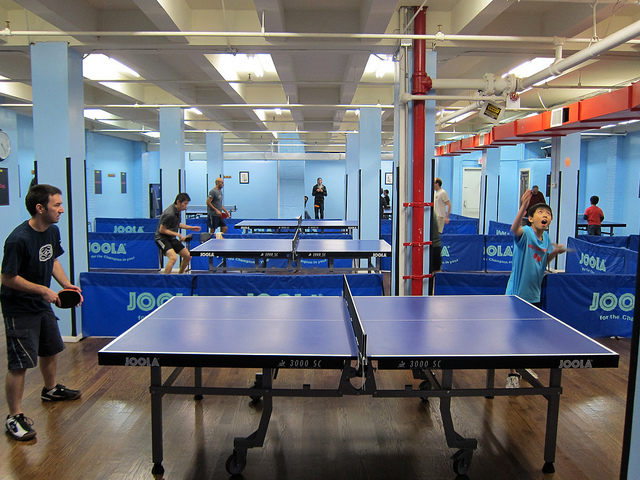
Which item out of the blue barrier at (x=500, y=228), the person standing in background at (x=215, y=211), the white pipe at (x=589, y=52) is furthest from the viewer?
the blue barrier at (x=500, y=228)

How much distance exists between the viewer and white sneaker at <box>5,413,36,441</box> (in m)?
3.74

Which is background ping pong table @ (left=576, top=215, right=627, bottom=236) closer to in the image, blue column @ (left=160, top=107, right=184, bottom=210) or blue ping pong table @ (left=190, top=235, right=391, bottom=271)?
blue ping pong table @ (left=190, top=235, right=391, bottom=271)

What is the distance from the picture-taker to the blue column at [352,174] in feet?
45.2

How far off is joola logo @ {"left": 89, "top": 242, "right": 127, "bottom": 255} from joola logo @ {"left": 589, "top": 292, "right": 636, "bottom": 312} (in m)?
8.43

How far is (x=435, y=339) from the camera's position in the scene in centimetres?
320

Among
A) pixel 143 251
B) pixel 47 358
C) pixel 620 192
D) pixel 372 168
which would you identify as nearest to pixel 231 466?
pixel 47 358

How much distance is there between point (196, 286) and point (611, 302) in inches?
202

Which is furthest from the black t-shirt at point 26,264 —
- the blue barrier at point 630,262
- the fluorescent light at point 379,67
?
the blue barrier at point 630,262

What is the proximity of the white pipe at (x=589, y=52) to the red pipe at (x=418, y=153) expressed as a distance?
4.30 feet

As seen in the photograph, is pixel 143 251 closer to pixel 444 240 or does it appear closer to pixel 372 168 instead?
pixel 372 168

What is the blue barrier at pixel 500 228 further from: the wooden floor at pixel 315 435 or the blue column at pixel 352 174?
the wooden floor at pixel 315 435

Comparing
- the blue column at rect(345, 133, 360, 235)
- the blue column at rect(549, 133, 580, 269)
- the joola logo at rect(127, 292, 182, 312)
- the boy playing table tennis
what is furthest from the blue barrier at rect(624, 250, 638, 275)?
the blue column at rect(345, 133, 360, 235)

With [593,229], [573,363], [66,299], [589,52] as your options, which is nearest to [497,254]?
[593,229]

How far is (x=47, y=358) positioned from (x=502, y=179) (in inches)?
813
